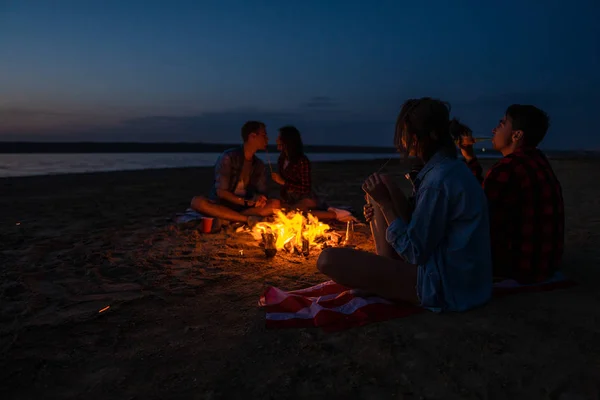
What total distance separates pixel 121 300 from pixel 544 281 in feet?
13.0

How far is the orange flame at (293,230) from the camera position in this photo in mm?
6035

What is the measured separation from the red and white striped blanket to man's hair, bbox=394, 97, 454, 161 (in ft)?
4.06

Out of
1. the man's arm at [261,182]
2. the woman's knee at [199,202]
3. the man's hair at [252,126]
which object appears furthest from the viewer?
the man's arm at [261,182]

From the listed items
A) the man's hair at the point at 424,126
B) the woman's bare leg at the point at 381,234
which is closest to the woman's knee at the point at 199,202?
the woman's bare leg at the point at 381,234

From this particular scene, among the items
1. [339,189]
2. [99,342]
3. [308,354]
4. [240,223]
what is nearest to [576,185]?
[339,189]

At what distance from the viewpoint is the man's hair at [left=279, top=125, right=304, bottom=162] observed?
7.66 m

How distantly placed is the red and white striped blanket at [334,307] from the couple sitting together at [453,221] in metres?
0.10

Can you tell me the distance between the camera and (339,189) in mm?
14367

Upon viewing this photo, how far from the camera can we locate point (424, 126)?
9.87 ft

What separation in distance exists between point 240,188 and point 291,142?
1365mm

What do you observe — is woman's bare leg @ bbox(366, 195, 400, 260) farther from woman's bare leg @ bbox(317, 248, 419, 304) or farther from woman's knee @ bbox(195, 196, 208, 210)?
woman's knee @ bbox(195, 196, 208, 210)

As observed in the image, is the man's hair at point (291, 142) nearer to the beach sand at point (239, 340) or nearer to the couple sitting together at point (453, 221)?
the beach sand at point (239, 340)

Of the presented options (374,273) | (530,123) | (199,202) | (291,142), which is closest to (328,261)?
(374,273)

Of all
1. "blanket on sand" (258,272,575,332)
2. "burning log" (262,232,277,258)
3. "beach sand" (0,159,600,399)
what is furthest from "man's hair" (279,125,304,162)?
"blanket on sand" (258,272,575,332)
